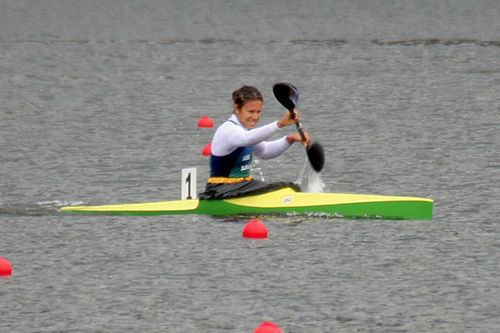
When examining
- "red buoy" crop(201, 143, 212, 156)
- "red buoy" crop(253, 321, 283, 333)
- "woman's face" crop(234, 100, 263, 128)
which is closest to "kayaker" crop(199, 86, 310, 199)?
"woman's face" crop(234, 100, 263, 128)

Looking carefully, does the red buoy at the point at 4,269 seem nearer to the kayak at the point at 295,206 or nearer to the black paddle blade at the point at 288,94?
the kayak at the point at 295,206

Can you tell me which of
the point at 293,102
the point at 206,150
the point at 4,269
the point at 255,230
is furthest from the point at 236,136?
the point at 206,150

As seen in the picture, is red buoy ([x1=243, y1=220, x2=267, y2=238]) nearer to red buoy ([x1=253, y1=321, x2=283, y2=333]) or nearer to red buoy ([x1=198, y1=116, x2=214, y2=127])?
red buoy ([x1=253, y1=321, x2=283, y2=333])

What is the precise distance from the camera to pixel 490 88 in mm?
21875

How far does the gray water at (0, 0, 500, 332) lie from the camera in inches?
356

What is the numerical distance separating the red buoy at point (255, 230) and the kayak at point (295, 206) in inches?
41.9

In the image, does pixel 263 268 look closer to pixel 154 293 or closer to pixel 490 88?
pixel 154 293

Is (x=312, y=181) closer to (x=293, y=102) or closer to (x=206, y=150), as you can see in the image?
(x=293, y=102)

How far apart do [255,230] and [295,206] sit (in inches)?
45.4

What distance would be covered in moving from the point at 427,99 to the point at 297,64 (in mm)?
5420

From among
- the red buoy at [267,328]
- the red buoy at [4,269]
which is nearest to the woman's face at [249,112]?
the red buoy at [4,269]

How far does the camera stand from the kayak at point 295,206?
12000 mm

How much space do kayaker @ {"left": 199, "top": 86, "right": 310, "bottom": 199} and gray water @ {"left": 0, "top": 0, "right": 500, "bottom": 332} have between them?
41 cm

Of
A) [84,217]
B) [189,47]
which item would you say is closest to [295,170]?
[84,217]
